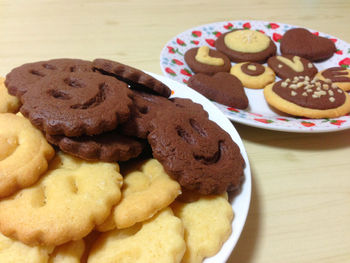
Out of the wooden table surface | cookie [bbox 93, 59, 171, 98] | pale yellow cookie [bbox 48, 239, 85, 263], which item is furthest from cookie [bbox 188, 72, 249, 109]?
pale yellow cookie [bbox 48, 239, 85, 263]

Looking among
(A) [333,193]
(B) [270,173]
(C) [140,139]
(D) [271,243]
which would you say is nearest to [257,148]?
(B) [270,173]

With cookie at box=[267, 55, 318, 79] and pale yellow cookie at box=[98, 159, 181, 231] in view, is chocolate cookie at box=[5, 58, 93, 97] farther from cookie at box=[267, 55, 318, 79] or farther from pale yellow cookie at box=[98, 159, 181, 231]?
cookie at box=[267, 55, 318, 79]

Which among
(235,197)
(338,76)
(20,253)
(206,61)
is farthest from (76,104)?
(338,76)

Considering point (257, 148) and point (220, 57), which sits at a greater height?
point (220, 57)

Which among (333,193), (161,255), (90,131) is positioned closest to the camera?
(161,255)

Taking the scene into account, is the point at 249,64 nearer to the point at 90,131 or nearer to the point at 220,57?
the point at 220,57

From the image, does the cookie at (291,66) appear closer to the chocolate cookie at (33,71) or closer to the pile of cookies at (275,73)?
the pile of cookies at (275,73)

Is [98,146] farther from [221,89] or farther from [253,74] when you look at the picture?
[253,74]
